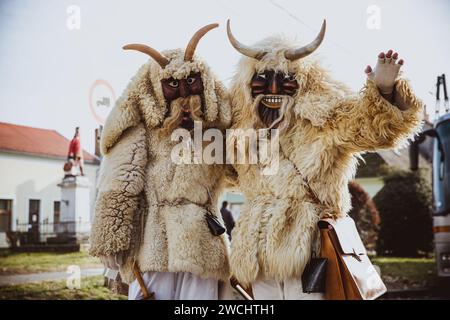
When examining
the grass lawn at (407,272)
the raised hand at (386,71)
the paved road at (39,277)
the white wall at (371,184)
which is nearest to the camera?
the raised hand at (386,71)

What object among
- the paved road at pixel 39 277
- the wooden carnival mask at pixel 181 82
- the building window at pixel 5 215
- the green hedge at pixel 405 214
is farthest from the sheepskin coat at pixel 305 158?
the green hedge at pixel 405 214

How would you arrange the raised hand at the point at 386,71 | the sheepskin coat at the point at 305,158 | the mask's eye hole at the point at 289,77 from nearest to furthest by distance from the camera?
the raised hand at the point at 386,71 < the sheepskin coat at the point at 305,158 < the mask's eye hole at the point at 289,77

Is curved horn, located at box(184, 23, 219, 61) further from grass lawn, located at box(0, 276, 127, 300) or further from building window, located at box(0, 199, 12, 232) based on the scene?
grass lawn, located at box(0, 276, 127, 300)

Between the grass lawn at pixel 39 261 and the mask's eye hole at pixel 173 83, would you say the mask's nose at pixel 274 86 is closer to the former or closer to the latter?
the mask's eye hole at pixel 173 83

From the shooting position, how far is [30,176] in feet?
13.3

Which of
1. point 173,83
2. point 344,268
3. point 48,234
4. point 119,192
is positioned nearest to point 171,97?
point 173,83

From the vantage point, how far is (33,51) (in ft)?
12.6

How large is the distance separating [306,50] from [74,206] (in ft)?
7.70

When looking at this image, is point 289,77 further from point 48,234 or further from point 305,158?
point 48,234

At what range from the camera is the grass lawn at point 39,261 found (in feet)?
13.4

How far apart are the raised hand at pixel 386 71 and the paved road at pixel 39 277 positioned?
243 centimetres
